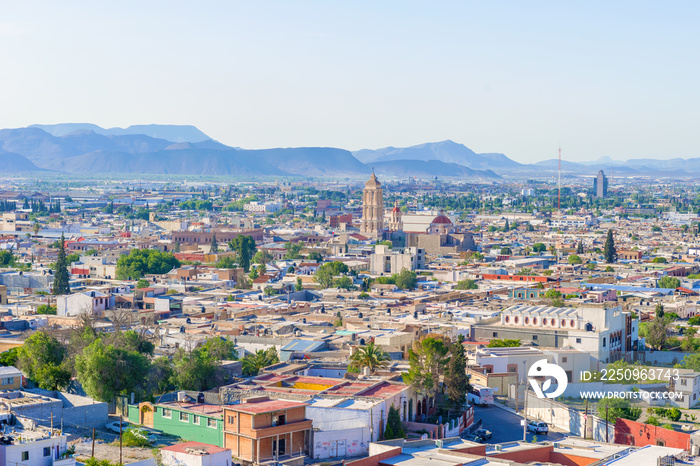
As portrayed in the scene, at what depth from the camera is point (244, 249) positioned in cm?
8419

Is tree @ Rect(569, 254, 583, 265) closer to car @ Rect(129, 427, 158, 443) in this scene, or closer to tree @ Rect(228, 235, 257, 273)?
tree @ Rect(228, 235, 257, 273)

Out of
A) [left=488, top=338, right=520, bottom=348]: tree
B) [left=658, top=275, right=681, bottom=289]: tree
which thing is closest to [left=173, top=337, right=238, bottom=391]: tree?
[left=488, top=338, right=520, bottom=348]: tree

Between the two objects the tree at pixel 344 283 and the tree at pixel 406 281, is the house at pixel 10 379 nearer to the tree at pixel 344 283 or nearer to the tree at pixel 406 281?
the tree at pixel 344 283

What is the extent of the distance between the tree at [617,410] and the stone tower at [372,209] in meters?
80.4

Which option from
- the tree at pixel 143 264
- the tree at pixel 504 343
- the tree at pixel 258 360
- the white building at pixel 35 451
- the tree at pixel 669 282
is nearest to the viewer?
the white building at pixel 35 451

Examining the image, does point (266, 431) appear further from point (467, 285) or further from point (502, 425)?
point (467, 285)

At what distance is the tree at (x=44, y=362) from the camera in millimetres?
30375

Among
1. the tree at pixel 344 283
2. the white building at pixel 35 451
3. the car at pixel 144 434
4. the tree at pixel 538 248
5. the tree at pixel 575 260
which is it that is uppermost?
the white building at pixel 35 451

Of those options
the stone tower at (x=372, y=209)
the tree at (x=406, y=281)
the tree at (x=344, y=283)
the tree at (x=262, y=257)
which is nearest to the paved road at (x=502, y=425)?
the tree at (x=344, y=283)

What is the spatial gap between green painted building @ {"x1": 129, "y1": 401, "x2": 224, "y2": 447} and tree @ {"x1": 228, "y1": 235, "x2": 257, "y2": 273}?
2033 inches

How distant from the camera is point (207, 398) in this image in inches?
1118

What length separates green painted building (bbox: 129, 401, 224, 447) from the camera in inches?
1024

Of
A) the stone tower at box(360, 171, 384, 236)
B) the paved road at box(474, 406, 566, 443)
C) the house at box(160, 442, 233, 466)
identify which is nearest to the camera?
the house at box(160, 442, 233, 466)

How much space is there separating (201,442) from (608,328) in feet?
60.7
